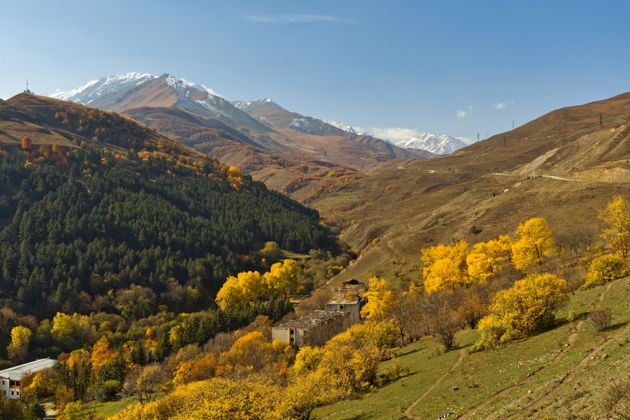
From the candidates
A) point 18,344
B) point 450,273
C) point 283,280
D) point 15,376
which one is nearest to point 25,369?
point 15,376

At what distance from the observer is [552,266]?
75062 millimetres

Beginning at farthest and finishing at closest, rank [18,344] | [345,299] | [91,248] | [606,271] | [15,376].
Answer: [91,248], [345,299], [18,344], [15,376], [606,271]

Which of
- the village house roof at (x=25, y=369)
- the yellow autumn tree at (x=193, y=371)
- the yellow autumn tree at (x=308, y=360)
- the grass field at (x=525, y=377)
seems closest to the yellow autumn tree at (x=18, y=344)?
the village house roof at (x=25, y=369)

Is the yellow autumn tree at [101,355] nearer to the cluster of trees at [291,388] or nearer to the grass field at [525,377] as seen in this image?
the cluster of trees at [291,388]

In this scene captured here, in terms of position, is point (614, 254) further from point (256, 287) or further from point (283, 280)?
point (256, 287)

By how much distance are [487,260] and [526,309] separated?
39073 mm

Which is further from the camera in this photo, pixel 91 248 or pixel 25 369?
pixel 91 248

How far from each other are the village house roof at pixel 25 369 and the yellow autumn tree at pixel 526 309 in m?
93.8

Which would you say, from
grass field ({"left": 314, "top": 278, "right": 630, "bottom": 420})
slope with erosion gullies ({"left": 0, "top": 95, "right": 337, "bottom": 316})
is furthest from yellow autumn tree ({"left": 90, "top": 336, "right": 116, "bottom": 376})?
grass field ({"left": 314, "top": 278, "right": 630, "bottom": 420})

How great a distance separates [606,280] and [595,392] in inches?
1496

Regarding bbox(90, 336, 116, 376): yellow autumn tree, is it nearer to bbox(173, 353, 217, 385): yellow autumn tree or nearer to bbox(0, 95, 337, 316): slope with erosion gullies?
bbox(173, 353, 217, 385): yellow autumn tree

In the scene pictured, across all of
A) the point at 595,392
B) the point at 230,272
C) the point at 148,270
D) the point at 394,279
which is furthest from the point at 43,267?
the point at 595,392

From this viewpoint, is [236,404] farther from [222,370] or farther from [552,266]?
[552,266]

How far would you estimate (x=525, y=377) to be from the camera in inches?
1320
